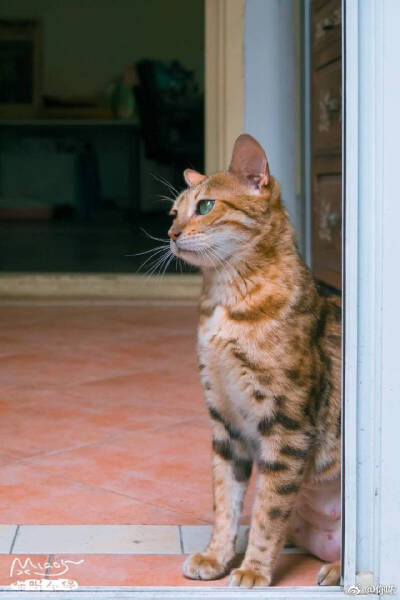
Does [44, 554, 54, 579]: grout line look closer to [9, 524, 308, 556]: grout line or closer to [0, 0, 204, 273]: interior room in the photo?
[9, 524, 308, 556]: grout line

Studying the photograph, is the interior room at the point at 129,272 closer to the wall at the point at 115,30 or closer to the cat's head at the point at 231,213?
the wall at the point at 115,30

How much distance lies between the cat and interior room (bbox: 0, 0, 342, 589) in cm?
10

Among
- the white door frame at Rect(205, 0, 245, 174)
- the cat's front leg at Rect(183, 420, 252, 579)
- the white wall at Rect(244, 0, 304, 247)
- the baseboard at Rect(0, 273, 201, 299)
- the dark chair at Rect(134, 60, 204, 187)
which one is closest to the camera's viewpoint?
the cat's front leg at Rect(183, 420, 252, 579)

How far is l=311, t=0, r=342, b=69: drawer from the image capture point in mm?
3492

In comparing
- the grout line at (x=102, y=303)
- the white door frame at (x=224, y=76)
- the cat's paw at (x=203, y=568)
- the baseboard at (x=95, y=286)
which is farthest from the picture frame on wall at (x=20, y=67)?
the cat's paw at (x=203, y=568)

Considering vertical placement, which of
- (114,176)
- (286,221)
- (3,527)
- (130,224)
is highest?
(114,176)

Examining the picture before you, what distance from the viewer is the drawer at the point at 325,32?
349 cm

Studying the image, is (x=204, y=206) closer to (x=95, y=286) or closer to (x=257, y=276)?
(x=257, y=276)

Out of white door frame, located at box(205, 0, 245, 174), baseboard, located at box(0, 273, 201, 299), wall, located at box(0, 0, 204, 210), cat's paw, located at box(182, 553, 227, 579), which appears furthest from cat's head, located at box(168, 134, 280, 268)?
wall, located at box(0, 0, 204, 210)

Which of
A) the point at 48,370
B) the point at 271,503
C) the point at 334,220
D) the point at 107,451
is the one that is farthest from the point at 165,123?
the point at 271,503
